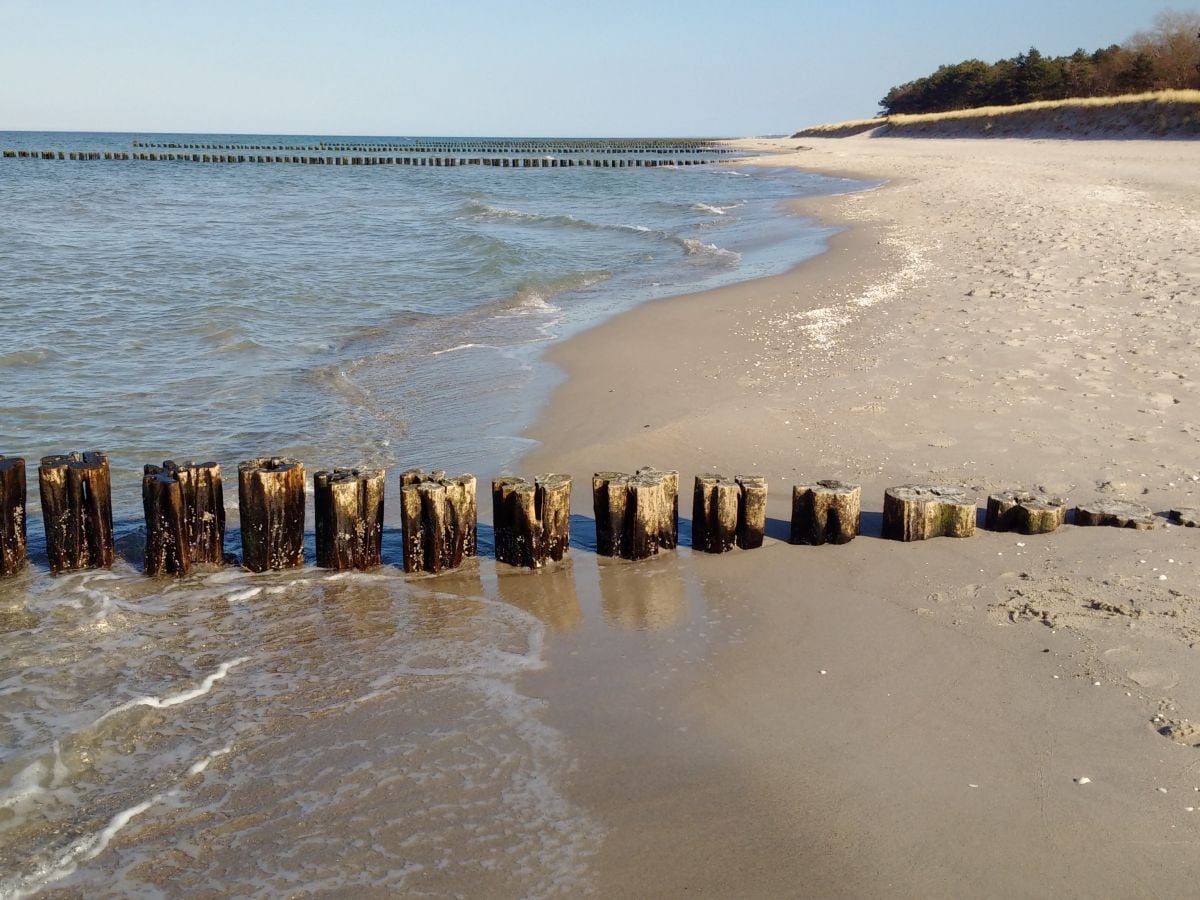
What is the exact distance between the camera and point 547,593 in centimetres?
598

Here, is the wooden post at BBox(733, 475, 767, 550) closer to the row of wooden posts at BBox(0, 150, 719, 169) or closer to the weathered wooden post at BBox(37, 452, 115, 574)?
the weathered wooden post at BBox(37, 452, 115, 574)

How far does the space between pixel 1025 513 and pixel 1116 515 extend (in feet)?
1.77

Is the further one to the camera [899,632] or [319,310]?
[319,310]

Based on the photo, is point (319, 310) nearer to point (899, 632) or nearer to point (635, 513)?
point (635, 513)

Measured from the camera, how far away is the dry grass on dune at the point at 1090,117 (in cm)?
4397

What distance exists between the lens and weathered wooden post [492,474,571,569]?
6.22 metres

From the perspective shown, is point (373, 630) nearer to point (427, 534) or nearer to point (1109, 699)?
point (427, 534)

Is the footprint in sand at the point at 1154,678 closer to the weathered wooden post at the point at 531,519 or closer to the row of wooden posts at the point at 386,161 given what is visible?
the weathered wooden post at the point at 531,519

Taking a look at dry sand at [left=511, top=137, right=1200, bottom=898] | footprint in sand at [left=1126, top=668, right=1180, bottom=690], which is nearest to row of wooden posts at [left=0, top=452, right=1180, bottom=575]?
dry sand at [left=511, top=137, right=1200, bottom=898]

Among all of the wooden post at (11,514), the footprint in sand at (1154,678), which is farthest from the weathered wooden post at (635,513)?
the wooden post at (11,514)

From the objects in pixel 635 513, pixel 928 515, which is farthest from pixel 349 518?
pixel 928 515

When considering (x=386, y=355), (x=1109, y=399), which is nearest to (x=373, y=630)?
(x=1109, y=399)

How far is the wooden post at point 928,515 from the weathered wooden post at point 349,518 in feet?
10.4

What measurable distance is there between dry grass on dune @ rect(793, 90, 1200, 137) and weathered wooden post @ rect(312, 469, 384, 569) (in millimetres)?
45867
